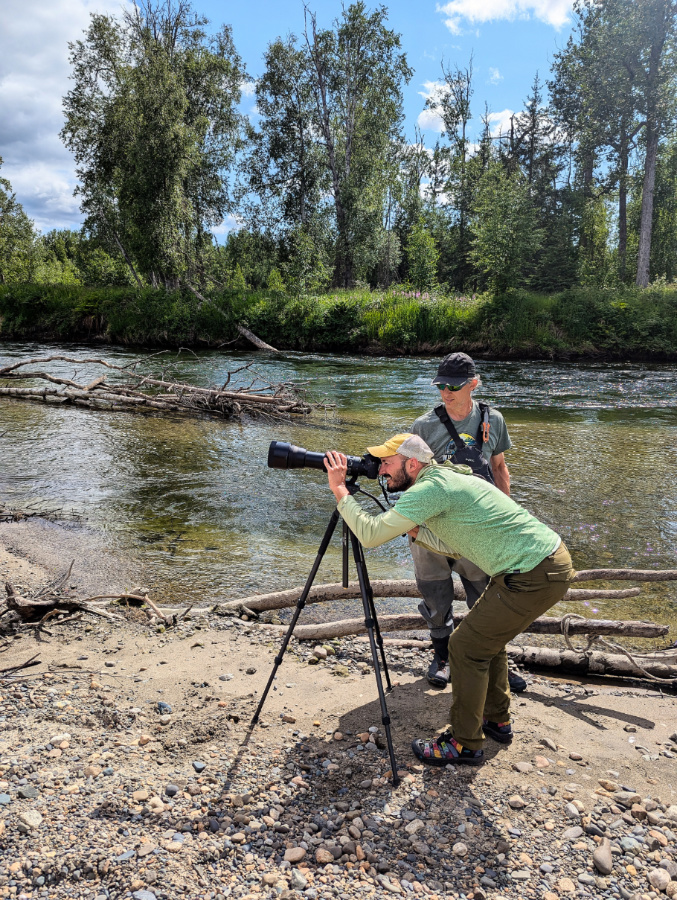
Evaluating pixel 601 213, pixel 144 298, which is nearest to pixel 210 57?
pixel 144 298

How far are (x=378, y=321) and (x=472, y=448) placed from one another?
886 inches

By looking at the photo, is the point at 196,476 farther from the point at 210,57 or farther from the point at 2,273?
the point at 2,273

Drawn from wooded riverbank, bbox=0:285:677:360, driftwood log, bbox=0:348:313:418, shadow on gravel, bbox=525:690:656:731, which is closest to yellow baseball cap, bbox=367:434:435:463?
shadow on gravel, bbox=525:690:656:731

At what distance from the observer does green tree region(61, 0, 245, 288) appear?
27.9 metres

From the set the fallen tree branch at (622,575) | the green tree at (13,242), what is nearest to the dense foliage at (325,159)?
the green tree at (13,242)

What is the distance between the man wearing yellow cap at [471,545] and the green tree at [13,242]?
54.8 metres

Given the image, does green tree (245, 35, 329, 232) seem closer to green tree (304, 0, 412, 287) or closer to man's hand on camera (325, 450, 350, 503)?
green tree (304, 0, 412, 287)

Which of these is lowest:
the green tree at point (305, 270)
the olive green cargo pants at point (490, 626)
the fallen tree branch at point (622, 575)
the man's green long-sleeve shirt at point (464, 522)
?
the fallen tree branch at point (622, 575)

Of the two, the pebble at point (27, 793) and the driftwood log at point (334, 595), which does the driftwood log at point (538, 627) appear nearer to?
the driftwood log at point (334, 595)

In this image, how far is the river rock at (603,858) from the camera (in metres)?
2.38

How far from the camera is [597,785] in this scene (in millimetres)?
2893

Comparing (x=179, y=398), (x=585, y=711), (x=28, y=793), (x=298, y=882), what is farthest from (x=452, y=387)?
(x=179, y=398)

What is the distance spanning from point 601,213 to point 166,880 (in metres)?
46.5

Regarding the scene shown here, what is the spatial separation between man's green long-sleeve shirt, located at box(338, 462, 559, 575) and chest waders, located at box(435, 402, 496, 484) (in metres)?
0.91
